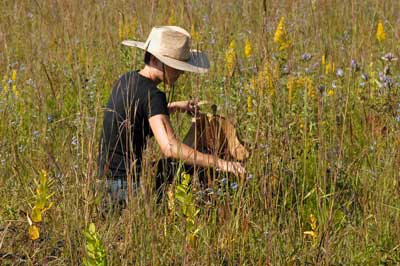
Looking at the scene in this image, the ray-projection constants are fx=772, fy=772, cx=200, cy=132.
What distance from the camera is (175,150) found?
3162mm

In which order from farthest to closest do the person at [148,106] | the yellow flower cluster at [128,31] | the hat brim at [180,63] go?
the yellow flower cluster at [128,31] < the hat brim at [180,63] < the person at [148,106]

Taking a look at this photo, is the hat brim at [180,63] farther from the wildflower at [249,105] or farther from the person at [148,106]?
the wildflower at [249,105]

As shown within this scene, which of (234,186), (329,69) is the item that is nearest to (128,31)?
(329,69)

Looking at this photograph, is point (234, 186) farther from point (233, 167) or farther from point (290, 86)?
point (290, 86)

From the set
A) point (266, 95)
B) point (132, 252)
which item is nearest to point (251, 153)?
point (266, 95)

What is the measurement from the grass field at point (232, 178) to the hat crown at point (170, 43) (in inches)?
3.4

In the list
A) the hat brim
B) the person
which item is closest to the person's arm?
the person

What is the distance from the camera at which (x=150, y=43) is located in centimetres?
353

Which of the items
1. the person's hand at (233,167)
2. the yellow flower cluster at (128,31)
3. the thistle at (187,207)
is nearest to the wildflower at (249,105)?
the person's hand at (233,167)

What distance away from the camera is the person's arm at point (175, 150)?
9.85 feet

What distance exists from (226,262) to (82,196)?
54 cm

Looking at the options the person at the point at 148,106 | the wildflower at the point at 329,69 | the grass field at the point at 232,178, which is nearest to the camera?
the grass field at the point at 232,178

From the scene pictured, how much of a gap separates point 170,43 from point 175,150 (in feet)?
1.90

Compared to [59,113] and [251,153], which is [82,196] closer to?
[251,153]
